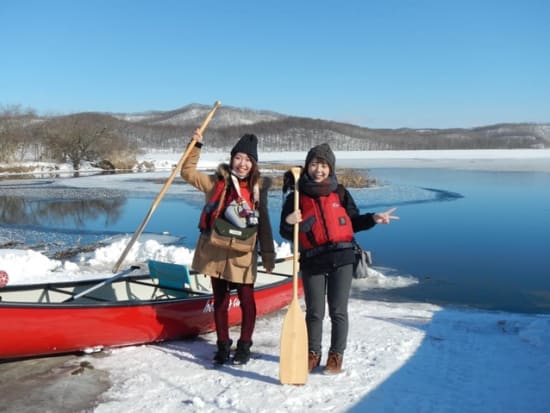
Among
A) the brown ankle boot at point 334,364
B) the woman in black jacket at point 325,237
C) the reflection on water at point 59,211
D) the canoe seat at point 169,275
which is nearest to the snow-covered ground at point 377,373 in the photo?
the brown ankle boot at point 334,364

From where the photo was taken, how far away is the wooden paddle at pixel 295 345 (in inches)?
139

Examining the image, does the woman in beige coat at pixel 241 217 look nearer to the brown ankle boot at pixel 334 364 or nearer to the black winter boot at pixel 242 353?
the black winter boot at pixel 242 353

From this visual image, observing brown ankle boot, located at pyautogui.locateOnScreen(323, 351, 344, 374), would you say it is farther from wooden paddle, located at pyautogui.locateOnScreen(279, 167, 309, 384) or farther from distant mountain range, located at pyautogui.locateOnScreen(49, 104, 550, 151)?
distant mountain range, located at pyautogui.locateOnScreen(49, 104, 550, 151)

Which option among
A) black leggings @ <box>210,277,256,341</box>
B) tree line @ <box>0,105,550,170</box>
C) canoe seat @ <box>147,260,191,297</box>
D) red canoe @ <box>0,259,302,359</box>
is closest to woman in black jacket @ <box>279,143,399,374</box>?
black leggings @ <box>210,277,256,341</box>

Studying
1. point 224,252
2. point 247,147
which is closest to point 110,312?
point 224,252

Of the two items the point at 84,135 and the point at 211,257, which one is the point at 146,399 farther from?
the point at 84,135

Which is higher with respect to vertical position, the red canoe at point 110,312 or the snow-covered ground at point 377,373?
the red canoe at point 110,312

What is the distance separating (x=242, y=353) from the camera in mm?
3975

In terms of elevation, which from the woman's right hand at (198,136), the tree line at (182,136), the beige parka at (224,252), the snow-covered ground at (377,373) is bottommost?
the snow-covered ground at (377,373)

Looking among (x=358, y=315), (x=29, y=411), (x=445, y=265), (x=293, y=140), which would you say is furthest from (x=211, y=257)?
(x=293, y=140)

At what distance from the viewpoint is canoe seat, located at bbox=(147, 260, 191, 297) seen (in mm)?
5191

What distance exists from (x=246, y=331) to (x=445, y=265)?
5.32 meters

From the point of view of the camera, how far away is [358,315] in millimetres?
5566

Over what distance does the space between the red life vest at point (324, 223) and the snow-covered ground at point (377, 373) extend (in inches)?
37.3
